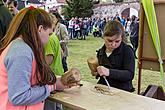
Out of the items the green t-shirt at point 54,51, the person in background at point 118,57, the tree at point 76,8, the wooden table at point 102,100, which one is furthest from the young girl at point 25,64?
the tree at point 76,8

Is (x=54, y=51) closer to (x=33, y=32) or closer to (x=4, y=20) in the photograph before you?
(x=4, y=20)

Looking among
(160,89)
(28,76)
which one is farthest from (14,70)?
(160,89)

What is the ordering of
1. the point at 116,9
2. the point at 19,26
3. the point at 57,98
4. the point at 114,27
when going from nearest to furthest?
the point at 19,26, the point at 57,98, the point at 114,27, the point at 116,9

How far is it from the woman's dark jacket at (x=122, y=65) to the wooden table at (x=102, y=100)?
0.89 feet

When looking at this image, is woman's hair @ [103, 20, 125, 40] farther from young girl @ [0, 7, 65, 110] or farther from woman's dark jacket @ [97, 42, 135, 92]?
young girl @ [0, 7, 65, 110]

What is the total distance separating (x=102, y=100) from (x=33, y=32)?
0.56 m

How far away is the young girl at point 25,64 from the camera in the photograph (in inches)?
48.7

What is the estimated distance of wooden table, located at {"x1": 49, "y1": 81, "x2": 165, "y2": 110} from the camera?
1402 millimetres

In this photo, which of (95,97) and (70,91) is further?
(70,91)

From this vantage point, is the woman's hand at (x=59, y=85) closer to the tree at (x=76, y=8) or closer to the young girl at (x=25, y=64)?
the young girl at (x=25, y=64)

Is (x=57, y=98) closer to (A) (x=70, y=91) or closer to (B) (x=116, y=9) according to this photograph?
(A) (x=70, y=91)

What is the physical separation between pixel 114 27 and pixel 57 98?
0.75m

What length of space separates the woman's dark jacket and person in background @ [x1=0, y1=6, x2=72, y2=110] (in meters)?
0.69

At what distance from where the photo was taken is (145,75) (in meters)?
5.73
